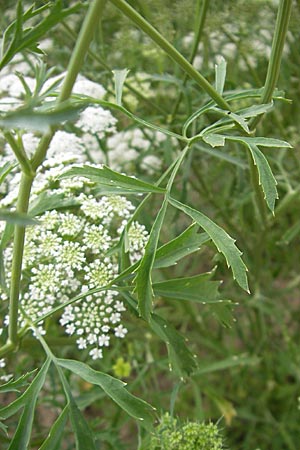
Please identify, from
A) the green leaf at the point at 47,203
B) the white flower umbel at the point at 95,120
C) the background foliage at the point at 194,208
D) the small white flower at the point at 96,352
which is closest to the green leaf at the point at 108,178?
the background foliage at the point at 194,208

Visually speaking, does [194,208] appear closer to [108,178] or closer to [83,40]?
[108,178]

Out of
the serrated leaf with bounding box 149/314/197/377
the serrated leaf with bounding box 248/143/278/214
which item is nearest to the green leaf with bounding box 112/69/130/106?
the serrated leaf with bounding box 248/143/278/214

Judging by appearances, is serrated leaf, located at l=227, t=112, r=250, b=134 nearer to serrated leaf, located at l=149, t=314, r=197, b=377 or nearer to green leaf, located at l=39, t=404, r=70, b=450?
serrated leaf, located at l=149, t=314, r=197, b=377

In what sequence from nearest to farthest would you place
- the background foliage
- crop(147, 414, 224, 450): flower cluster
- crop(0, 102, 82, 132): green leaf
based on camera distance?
crop(0, 102, 82, 132): green leaf
crop(147, 414, 224, 450): flower cluster
the background foliage

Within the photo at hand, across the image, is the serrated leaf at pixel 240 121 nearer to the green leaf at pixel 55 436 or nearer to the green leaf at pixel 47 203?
the green leaf at pixel 47 203

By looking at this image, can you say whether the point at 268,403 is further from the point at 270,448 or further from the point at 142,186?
the point at 142,186

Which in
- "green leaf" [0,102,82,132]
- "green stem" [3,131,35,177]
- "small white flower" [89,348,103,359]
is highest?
"green stem" [3,131,35,177]

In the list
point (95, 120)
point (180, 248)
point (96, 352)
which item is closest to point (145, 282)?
point (180, 248)
